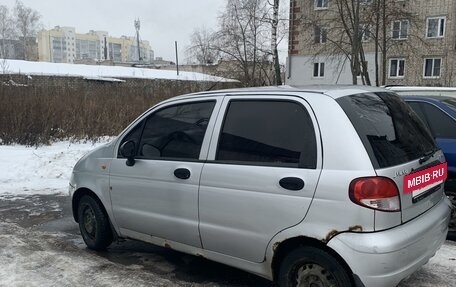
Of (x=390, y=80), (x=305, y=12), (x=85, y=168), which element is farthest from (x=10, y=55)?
(x=85, y=168)

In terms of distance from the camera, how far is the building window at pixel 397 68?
3453 cm

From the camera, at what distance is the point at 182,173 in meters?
3.77

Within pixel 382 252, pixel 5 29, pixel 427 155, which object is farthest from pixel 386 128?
pixel 5 29

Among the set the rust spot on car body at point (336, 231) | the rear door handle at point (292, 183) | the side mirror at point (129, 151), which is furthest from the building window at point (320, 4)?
the rust spot on car body at point (336, 231)

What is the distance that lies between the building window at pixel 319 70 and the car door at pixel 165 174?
3414 cm

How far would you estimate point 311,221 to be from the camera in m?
3.00

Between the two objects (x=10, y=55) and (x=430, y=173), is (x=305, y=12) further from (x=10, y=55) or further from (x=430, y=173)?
(x=10, y=55)

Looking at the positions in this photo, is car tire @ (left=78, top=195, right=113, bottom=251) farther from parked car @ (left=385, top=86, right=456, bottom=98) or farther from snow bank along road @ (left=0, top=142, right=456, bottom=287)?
parked car @ (left=385, top=86, right=456, bottom=98)

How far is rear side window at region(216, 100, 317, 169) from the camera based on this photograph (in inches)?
124

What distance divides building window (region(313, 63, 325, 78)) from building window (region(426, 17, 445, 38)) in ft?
27.5

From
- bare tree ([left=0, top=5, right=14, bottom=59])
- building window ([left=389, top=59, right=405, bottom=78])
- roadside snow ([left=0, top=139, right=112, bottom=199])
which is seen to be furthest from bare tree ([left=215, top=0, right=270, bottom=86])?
bare tree ([left=0, top=5, right=14, bottom=59])

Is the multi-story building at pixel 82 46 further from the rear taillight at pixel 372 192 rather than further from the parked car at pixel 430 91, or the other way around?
the rear taillight at pixel 372 192

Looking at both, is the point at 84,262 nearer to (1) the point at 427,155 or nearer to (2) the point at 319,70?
(1) the point at 427,155

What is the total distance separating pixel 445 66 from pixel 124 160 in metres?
33.6
